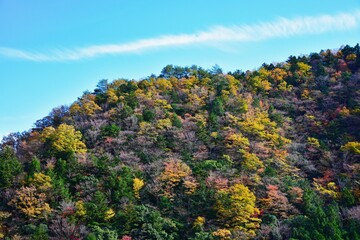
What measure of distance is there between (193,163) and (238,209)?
803 centimetres

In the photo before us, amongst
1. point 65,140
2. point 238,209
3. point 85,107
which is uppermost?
point 85,107

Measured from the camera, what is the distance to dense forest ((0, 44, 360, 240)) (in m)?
33.7

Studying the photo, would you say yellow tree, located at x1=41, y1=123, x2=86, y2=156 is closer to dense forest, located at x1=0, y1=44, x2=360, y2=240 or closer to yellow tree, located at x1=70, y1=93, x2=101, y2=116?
dense forest, located at x1=0, y1=44, x2=360, y2=240

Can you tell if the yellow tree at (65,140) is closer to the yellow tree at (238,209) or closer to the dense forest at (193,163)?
the dense forest at (193,163)

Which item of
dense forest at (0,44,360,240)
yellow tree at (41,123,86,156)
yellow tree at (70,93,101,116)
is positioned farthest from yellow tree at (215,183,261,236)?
yellow tree at (70,93,101,116)

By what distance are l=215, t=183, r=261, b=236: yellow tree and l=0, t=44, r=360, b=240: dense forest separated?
91 millimetres

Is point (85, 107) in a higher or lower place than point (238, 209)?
higher

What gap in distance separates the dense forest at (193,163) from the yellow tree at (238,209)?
91 mm

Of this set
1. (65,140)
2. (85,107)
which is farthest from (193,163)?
(85,107)

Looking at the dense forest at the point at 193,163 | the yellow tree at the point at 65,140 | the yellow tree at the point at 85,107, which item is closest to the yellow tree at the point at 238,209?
the dense forest at the point at 193,163

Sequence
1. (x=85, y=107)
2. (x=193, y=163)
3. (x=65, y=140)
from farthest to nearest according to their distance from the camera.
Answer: (x=85, y=107)
(x=65, y=140)
(x=193, y=163)

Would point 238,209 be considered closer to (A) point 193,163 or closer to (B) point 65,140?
(A) point 193,163

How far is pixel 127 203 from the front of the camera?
35.7 metres

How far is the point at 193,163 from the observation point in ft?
135
